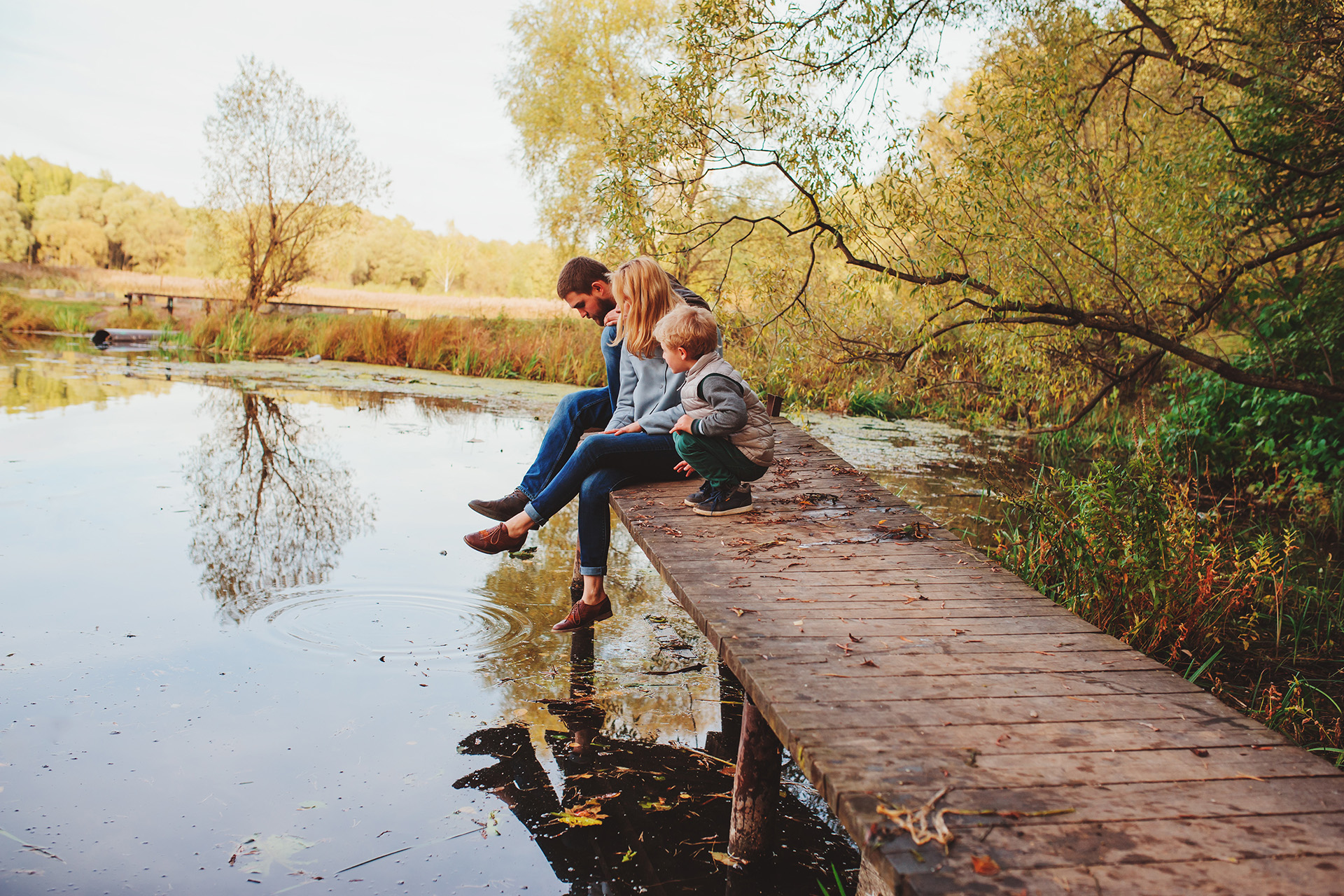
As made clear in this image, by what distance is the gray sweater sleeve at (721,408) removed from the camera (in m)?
3.33

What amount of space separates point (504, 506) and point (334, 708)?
1212 millimetres

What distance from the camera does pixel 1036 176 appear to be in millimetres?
5742

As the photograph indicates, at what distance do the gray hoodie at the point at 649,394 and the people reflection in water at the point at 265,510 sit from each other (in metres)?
1.68

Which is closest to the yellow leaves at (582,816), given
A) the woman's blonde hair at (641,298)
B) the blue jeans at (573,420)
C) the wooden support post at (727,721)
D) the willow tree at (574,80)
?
the wooden support post at (727,721)

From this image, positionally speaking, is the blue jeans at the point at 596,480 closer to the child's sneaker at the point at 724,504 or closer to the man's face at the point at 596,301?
the child's sneaker at the point at 724,504

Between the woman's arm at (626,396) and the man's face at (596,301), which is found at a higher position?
the man's face at (596,301)

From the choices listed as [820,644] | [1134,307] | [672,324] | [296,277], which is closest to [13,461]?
[672,324]

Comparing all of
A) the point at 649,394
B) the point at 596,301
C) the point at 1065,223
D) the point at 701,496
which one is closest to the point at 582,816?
the point at 701,496

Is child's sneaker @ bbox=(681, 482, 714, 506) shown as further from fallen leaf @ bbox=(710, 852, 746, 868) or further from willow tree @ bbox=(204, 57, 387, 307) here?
willow tree @ bbox=(204, 57, 387, 307)

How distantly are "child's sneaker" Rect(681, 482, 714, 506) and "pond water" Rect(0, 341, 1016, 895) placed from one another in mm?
639

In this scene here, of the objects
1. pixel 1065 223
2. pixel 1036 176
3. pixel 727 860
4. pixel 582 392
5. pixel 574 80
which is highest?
pixel 574 80

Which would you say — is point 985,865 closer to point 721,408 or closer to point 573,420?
point 721,408

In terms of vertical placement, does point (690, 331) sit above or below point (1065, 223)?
below

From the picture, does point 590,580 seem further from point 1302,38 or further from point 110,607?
point 1302,38
